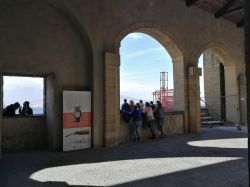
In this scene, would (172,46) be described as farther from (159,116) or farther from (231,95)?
(231,95)

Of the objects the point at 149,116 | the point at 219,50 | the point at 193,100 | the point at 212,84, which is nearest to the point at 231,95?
the point at 212,84

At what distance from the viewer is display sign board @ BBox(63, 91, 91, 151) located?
28.5ft

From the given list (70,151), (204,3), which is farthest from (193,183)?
(204,3)

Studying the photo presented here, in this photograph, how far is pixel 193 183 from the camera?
5184 mm

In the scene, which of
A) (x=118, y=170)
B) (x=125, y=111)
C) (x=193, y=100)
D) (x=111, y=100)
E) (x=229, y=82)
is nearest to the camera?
(x=118, y=170)

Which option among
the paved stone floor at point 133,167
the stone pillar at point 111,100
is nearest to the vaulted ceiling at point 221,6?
the stone pillar at point 111,100

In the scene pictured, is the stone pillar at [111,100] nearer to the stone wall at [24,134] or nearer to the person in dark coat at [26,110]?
the stone wall at [24,134]

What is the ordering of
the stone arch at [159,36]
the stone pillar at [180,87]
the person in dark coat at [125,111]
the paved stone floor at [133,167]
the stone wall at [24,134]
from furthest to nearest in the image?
the stone pillar at [180,87] < the person in dark coat at [125,111] < the stone arch at [159,36] < the stone wall at [24,134] < the paved stone floor at [133,167]

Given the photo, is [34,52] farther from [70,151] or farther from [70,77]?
[70,151]

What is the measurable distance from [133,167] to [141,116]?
15.0 ft

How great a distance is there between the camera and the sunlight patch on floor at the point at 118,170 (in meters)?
5.51

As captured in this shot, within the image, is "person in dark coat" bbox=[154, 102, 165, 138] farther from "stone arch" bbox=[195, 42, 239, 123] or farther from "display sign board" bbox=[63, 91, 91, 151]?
"stone arch" bbox=[195, 42, 239, 123]

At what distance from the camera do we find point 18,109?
925cm

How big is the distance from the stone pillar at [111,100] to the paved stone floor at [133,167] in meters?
0.51
